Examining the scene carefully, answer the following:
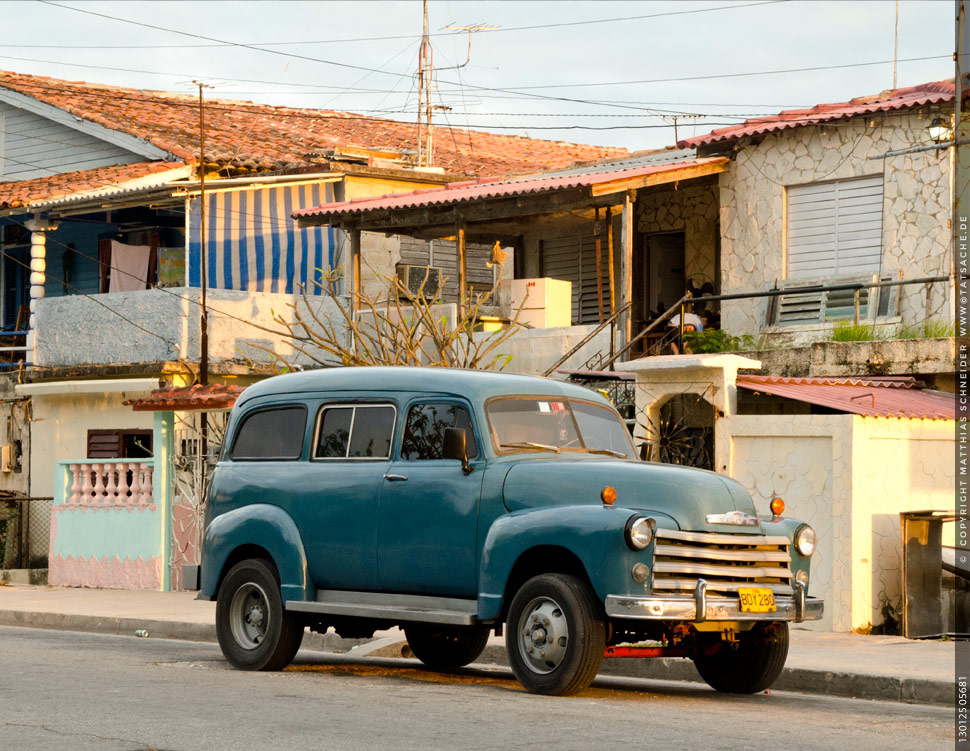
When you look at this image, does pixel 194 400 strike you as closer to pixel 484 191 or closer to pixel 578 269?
pixel 484 191

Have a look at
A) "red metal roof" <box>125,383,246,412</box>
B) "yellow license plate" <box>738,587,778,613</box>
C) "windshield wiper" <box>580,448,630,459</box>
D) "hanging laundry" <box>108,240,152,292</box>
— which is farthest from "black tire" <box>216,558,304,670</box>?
"hanging laundry" <box>108,240,152,292</box>

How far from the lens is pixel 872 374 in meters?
17.8

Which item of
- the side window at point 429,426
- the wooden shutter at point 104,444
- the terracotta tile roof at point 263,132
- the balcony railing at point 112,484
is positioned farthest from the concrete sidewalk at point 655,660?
the terracotta tile roof at point 263,132

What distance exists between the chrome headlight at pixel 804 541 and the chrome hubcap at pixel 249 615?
398 cm

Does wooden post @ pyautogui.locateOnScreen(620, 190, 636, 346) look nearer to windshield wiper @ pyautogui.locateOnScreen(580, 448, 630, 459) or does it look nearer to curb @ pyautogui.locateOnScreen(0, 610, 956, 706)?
curb @ pyautogui.locateOnScreen(0, 610, 956, 706)

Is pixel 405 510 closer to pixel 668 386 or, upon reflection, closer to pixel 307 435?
pixel 307 435

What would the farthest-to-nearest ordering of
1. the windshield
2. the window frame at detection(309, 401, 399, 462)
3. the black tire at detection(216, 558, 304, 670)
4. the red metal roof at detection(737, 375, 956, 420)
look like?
the red metal roof at detection(737, 375, 956, 420)
the black tire at detection(216, 558, 304, 670)
the window frame at detection(309, 401, 399, 462)
the windshield

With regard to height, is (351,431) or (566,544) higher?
(351,431)

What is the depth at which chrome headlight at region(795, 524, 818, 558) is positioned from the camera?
1036cm

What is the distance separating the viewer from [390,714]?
8.92 metres

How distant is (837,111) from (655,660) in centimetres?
990

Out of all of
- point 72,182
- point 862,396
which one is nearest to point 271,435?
point 862,396

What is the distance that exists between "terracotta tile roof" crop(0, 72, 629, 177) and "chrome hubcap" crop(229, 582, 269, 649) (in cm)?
1501

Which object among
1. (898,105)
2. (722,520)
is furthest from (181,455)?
(722,520)
